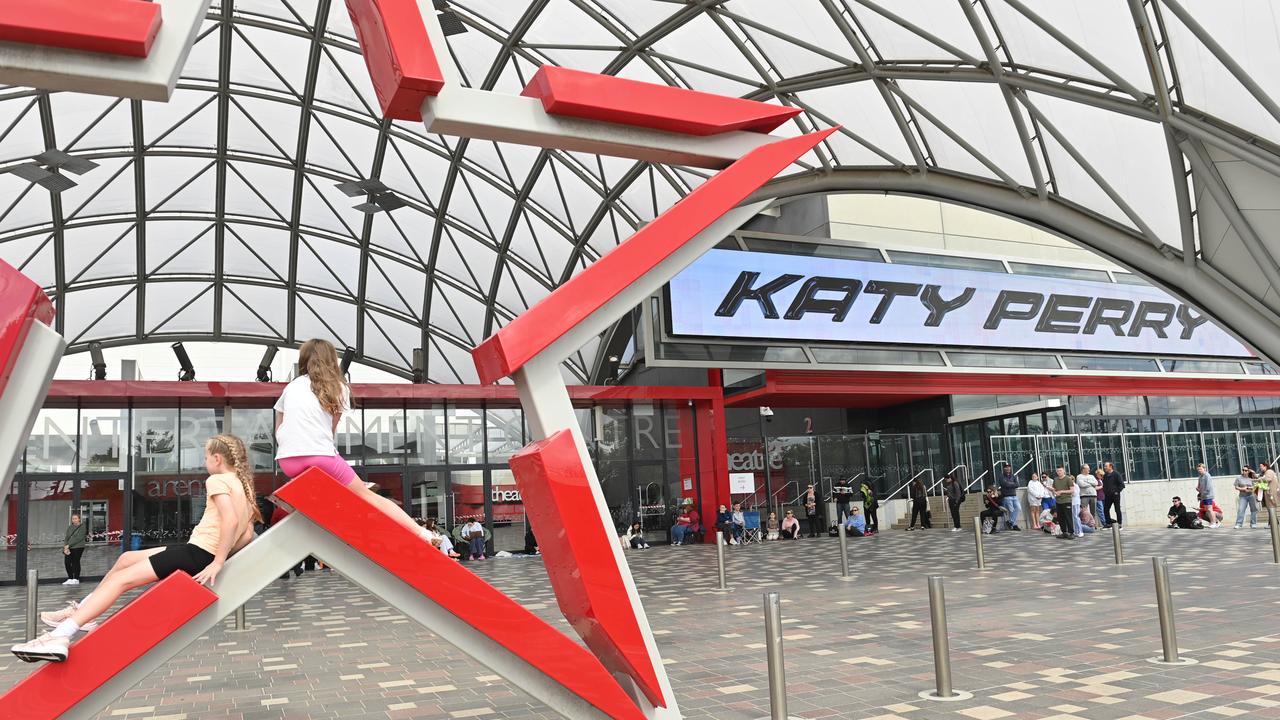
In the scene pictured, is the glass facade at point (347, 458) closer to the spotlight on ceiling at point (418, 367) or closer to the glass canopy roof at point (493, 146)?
the spotlight on ceiling at point (418, 367)

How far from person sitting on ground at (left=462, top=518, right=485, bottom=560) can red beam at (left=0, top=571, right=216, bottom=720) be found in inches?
814

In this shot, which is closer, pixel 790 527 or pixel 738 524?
pixel 738 524

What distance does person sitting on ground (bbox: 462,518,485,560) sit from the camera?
25359 mm

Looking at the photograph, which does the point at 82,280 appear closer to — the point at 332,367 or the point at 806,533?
the point at 806,533

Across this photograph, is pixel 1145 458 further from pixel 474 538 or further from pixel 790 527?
pixel 474 538

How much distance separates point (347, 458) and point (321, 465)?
21.5 metres

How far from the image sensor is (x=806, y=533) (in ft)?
98.3

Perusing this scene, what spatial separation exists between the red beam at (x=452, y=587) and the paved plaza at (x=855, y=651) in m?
1.64

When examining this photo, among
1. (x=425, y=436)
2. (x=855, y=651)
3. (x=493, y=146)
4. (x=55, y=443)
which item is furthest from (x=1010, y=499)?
(x=55, y=443)

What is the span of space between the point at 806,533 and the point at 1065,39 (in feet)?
61.5

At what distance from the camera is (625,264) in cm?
622

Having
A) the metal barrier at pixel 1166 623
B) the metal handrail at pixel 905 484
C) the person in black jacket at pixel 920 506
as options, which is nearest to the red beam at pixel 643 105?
the metal barrier at pixel 1166 623

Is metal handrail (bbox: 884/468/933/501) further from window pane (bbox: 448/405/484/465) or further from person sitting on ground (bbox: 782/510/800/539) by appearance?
window pane (bbox: 448/405/484/465)

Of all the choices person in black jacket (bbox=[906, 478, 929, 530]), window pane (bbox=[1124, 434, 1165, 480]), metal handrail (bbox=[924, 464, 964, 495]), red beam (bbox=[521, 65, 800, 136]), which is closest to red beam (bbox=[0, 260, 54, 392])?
red beam (bbox=[521, 65, 800, 136])
